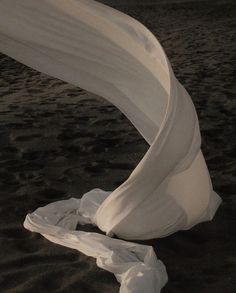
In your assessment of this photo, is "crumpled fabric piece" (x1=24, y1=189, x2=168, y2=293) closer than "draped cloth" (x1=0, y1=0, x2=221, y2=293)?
Yes

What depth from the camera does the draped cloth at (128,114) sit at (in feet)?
9.48

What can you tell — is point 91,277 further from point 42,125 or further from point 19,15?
point 42,125

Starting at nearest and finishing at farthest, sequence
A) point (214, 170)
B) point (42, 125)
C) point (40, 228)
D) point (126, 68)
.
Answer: point (40, 228), point (126, 68), point (214, 170), point (42, 125)

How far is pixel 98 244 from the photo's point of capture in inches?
117

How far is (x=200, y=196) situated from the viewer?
3.30 m

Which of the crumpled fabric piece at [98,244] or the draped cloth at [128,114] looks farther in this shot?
the draped cloth at [128,114]

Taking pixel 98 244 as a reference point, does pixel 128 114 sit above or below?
above

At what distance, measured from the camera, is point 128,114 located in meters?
3.58

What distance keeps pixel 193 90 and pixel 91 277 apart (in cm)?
479

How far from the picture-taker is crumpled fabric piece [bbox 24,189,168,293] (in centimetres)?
264

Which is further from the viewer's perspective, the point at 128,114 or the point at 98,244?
the point at 128,114

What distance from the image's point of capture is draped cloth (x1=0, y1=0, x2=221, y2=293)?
9.48 feet

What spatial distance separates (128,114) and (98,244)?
969 mm

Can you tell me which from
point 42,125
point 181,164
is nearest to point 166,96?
point 181,164
